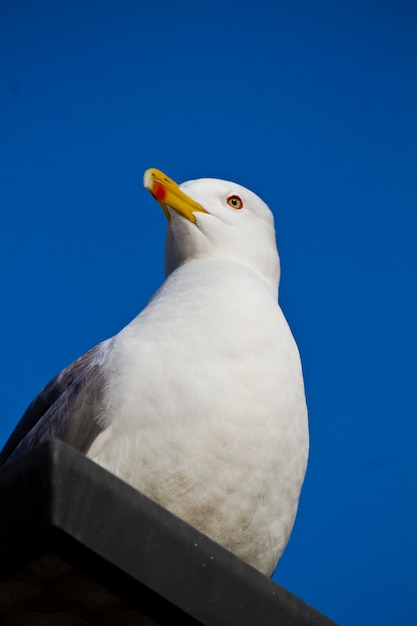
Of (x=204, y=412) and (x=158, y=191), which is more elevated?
(x=158, y=191)

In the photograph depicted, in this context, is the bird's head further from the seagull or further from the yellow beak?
the seagull

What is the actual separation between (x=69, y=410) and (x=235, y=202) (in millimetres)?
1597

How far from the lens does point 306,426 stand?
3.90 meters

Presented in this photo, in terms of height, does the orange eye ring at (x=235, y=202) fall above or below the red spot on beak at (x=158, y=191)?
above

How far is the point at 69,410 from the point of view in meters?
3.79

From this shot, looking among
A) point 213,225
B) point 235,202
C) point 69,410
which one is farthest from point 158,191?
point 69,410

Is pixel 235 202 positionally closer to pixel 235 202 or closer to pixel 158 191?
pixel 235 202

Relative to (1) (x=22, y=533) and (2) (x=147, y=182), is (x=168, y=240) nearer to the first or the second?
(2) (x=147, y=182)

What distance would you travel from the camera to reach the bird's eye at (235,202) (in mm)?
4949

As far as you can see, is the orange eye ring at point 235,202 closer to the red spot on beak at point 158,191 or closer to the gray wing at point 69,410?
the red spot on beak at point 158,191

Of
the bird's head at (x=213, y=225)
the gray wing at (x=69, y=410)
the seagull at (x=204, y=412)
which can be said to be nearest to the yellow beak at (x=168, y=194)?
the bird's head at (x=213, y=225)

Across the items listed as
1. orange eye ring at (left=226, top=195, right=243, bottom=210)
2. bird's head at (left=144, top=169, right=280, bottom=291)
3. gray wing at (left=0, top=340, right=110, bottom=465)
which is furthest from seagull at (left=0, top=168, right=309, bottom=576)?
orange eye ring at (left=226, top=195, right=243, bottom=210)

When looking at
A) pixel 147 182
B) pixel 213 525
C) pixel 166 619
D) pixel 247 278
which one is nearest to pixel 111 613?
pixel 166 619

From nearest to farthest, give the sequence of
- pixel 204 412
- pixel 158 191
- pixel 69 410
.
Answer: pixel 204 412, pixel 69 410, pixel 158 191
